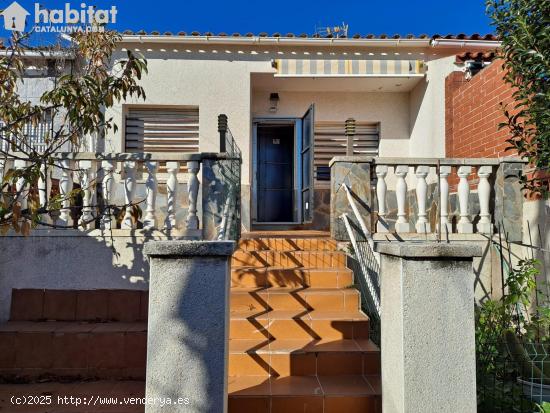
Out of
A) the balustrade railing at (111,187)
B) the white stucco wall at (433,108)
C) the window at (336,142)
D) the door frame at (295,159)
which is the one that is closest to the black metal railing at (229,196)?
the balustrade railing at (111,187)

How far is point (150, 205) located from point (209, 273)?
2964 millimetres

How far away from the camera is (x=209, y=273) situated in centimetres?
311

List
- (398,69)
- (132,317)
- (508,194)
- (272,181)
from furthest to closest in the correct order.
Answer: (272,181), (398,69), (508,194), (132,317)

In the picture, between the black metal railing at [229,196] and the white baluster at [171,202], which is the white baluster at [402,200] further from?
the white baluster at [171,202]

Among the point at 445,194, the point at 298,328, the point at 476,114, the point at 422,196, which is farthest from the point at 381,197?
the point at 476,114

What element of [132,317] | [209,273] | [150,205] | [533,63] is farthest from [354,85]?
[209,273]

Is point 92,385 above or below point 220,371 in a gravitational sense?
below

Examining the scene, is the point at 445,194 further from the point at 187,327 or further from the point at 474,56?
the point at 187,327

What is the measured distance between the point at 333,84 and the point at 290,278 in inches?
228

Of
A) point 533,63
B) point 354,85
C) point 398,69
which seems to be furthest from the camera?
point 354,85

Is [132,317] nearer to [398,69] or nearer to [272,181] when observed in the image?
[272,181]

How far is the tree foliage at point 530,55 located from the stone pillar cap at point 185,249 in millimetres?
3686

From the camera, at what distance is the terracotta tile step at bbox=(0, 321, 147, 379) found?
491 centimetres

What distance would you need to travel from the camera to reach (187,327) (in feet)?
10.1
